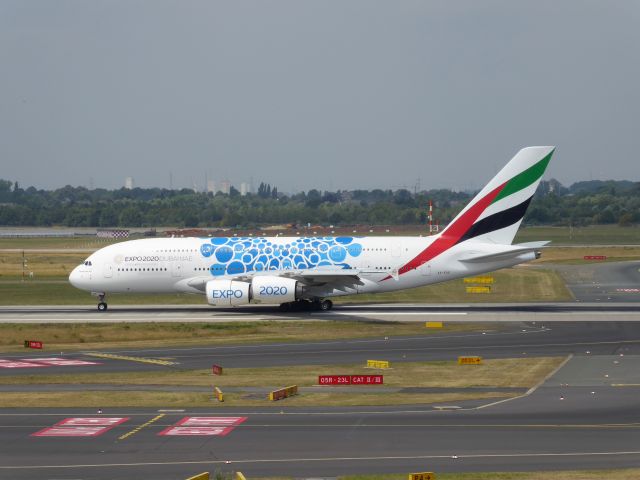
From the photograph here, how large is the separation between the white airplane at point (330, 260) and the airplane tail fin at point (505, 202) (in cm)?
6

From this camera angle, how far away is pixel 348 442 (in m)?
24.6

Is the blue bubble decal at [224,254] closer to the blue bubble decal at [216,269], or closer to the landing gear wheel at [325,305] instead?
the blue bubble decal at [216,269]

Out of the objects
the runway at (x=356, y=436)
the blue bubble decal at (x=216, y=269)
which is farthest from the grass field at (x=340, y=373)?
the blue bubble decal at (x=216, y=269)

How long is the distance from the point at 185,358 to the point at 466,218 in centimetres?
2309

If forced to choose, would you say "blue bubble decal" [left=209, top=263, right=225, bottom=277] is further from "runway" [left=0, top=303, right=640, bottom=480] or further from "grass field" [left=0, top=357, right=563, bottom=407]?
"grass field" [left=0, top=357, right=563, bottom=407]

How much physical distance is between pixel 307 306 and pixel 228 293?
588 centimetres

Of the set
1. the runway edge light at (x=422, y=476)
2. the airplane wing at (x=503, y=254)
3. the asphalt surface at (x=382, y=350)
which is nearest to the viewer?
the runway edge light at (x=422, y=476)

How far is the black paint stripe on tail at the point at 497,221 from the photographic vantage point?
56.8 meters

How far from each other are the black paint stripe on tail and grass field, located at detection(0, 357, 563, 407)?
18.7 m

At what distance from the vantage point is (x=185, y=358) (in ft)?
133

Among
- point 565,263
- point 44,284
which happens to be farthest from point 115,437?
point 565,263

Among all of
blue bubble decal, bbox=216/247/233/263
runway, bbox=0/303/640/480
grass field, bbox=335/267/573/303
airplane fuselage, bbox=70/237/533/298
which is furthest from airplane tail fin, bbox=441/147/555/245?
runway, bbox=0/303/640/480

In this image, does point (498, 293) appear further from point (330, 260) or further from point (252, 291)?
point (252, 291)

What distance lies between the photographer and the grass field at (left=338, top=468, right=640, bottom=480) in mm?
20969
